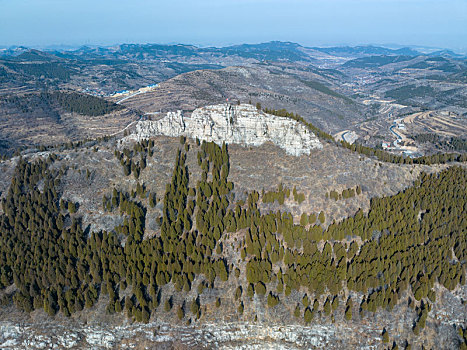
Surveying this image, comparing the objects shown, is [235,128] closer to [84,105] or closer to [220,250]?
[220,250]

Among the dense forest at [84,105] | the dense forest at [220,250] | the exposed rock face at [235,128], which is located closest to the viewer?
the dense forest at [220,250]

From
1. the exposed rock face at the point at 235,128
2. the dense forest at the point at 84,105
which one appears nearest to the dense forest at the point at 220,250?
the exposed rock face at the point at 235,128

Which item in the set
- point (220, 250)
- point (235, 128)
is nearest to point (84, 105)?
point (235, 128)

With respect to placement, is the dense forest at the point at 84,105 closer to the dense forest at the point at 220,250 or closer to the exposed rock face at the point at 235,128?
the exposed rock face at the point at 235,128

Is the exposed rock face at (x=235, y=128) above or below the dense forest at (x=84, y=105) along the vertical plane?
below

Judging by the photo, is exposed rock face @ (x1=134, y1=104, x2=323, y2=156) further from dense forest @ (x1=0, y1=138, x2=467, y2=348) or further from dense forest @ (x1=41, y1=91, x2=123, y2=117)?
dense forest @ (x1=41, y1=91, x2=123, y2=117)

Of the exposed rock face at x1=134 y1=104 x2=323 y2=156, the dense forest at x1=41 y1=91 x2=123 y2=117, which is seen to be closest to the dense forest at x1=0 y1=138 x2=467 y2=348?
the exposed rock face at x1=134 y1=104 x2=323 y2=156
